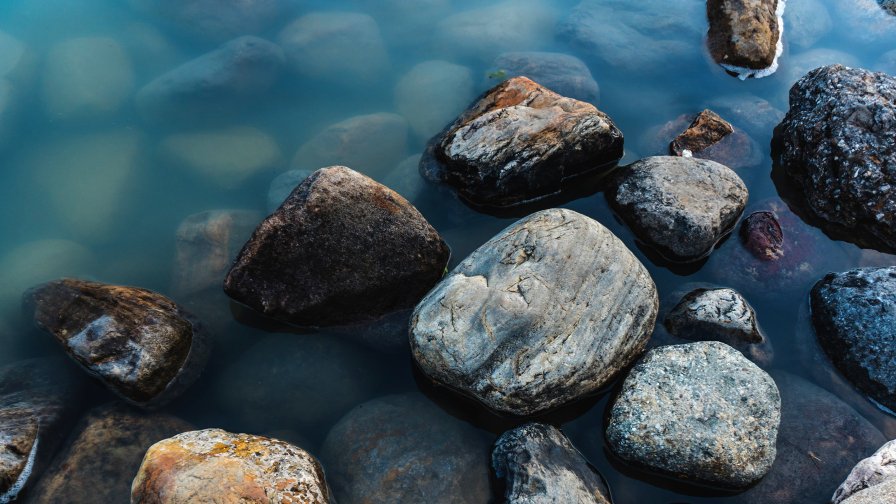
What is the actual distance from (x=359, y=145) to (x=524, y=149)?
6.81 feet

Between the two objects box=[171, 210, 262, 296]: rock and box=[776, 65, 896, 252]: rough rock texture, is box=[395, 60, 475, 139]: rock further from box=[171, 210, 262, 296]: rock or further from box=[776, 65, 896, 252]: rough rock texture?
box=[776, 65, 896, 252]: rough rock texture

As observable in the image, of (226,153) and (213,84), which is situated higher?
(213,84)

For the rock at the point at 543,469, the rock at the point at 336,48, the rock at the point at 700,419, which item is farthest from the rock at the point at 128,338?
the rock at the point at 336,48

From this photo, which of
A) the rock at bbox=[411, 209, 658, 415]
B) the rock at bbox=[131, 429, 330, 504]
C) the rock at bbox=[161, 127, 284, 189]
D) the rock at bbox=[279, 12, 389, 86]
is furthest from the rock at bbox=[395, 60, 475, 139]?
the rock at bbox=[131, 429, 330, 504]

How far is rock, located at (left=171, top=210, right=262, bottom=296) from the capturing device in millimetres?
5133

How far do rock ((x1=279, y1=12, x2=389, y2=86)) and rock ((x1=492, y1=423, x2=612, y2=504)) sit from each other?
5008mm

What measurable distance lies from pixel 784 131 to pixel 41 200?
800 cm

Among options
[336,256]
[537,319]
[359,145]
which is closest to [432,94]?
[359,145]

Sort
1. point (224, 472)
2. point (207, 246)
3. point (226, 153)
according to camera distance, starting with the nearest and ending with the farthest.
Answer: point (224, 472) < point (207, 246) < point (226, 153)

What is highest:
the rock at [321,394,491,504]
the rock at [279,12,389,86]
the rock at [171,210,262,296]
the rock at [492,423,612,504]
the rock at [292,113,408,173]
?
the rock at [279,12,389,86]

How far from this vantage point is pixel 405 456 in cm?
392

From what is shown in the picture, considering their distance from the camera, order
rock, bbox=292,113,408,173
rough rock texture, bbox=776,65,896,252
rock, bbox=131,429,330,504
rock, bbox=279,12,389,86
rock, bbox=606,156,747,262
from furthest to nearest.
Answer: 1. rock, bbox=279,12,389,86
2. rock, bbox=292,113,408,173
3. rough rock texture, bbox=776,65,896,252
4. rock, bbox=606,156,747,262
5. rock, bbox=131,429,330,504

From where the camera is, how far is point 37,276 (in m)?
5.33

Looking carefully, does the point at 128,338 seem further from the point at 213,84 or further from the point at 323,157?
the point at 213,84
